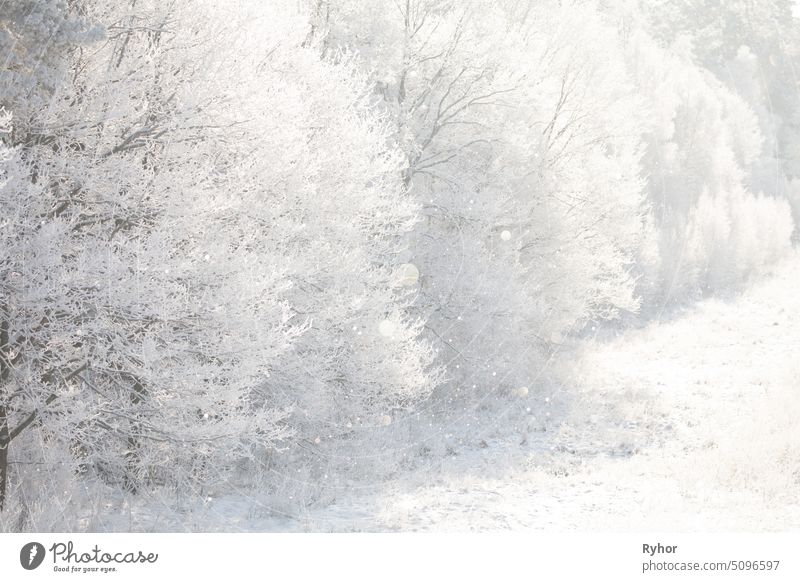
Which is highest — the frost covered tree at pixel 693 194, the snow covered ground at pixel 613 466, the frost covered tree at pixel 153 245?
the frost covered tree at pixel 693 194

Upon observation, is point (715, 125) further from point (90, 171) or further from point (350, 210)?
point (90, 171)

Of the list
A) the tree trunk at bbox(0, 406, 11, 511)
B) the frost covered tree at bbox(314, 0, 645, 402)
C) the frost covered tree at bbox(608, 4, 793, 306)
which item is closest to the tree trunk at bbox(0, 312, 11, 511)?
the tree trunk at bbox(0, 406, 11, 511)

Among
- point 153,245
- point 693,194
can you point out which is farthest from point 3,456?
point 693,194

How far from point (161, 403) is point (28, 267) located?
7.42 feet

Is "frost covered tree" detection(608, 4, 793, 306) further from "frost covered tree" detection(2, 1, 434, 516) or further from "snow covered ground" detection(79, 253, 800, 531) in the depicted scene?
"frost covered tree" detection(2, 1, 434, 516)

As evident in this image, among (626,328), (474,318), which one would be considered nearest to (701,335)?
(626,328)

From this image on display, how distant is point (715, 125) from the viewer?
4250cm

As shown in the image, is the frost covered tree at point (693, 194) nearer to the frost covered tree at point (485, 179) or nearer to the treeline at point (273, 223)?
the treeline at point (273, 223)

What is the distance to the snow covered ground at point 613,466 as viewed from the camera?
9.89 metres

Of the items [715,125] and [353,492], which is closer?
[353,492]

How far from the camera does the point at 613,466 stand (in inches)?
533

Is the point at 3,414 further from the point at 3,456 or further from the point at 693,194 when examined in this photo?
the point at 693,194

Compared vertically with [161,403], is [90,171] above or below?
above

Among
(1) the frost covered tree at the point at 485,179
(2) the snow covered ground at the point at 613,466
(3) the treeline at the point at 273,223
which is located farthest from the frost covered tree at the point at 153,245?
(1) the frost covered tree at the point at 485,179
